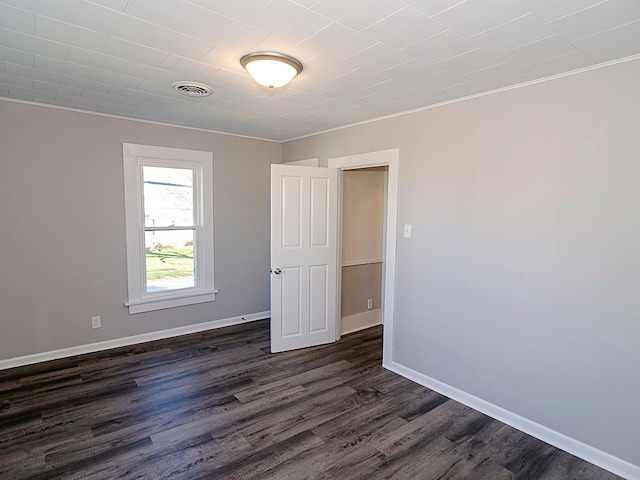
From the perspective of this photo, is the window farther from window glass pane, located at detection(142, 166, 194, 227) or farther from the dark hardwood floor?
the dark hardwood floor

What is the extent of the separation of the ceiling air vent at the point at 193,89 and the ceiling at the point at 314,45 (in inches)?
2.7

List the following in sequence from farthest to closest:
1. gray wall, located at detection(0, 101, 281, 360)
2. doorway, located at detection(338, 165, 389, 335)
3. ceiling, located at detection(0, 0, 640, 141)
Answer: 1. doorway, located at detection(338, 165, 389, 335)
2. gray wall, located at detection(0, 101, 281, 360)
3. ceiling, located at detection(0, 0, 640, 141)

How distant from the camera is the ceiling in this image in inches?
62.9

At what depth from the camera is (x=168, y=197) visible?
4.13m

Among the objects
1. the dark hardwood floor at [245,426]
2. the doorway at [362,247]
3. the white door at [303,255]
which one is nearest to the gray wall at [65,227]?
the dark hardwood floor at [245,426]

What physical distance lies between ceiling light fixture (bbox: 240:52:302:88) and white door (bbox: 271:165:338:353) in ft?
5.04

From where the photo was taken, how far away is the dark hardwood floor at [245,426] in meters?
2.13

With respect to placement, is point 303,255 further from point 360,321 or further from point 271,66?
point 271,66

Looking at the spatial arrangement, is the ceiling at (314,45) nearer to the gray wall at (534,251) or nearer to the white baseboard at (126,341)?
the gray wall at (534,251)

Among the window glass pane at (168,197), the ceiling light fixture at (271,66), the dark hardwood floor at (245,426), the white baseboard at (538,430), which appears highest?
the ceiling light fixture at (271,66)

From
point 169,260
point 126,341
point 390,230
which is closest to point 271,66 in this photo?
point 390,230

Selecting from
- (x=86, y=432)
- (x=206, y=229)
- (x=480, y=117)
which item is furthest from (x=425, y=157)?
(x=86, y=432)

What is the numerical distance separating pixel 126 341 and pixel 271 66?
333cm

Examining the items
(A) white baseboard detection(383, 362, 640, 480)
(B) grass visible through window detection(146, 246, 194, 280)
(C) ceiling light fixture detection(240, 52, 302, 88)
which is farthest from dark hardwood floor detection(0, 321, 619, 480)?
(C) ceiling light fixture detection(240, 52, 302, 88)
